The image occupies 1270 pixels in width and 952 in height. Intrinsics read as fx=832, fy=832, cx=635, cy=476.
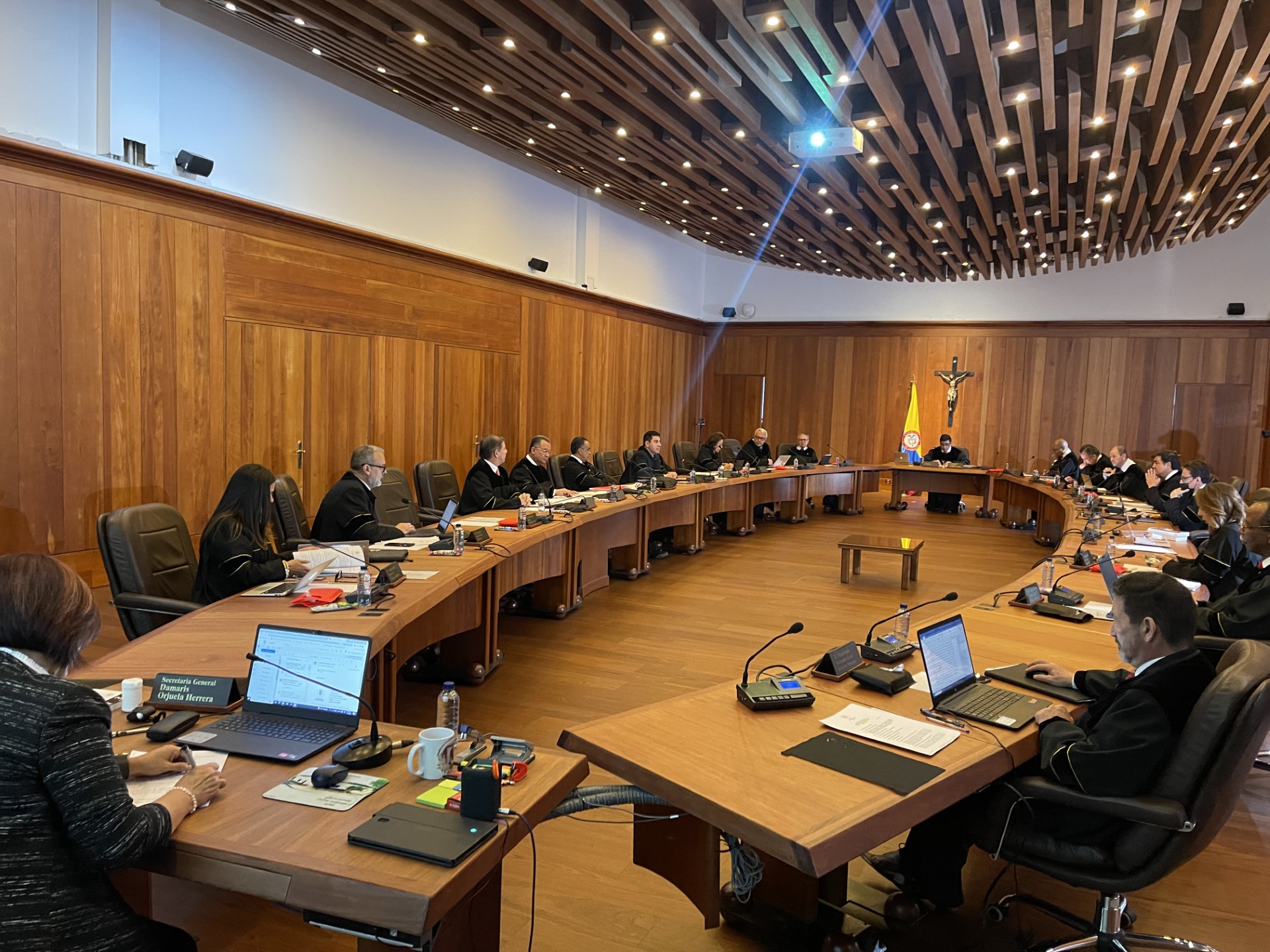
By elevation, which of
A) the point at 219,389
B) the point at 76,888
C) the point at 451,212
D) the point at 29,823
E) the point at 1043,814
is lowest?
the point at 1043,814

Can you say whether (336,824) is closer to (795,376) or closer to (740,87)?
(740,87)

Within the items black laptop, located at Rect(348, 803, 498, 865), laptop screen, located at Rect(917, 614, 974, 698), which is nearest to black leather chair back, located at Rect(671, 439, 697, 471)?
→ laptop screen, located at Rect(917, 614, 974, 698)

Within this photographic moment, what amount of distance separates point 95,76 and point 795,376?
449 inches

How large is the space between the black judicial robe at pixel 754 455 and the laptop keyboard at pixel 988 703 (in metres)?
7.50

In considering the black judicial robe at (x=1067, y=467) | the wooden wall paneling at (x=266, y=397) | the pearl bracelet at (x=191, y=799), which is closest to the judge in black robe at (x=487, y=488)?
the wooden wall paneling at (x=266, y=397)

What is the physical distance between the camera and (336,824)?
5.16ft

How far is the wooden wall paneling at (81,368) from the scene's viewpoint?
5.02 metres

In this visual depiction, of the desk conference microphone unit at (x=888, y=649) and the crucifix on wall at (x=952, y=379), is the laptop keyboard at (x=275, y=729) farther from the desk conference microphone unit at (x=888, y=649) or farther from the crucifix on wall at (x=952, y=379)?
the crucifix on wall at (x=952, y=379)

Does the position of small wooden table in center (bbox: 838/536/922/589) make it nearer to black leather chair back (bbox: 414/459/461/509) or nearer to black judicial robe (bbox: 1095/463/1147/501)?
black judicial robe (bbox: 1095/463/1147/501)

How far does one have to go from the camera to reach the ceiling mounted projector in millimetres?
5898

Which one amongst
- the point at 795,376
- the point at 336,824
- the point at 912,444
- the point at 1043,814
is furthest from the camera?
the point at 795,376

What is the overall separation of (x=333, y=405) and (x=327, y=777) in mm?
5772

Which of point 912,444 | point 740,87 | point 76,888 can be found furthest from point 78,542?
point 912,444

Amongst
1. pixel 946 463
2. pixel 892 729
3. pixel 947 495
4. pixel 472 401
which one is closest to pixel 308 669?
pixel 892 729
